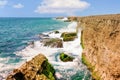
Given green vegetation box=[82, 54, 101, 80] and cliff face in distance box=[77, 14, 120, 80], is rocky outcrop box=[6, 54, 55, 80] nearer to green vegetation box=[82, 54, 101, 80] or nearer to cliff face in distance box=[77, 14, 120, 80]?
cliff face in distance box=[77, 14, 120, 80]

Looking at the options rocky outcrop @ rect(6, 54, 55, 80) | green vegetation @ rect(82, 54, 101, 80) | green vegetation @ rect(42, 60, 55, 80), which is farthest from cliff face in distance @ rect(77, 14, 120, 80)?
rocky outcrop @ rect(6, 54, 55, 80)

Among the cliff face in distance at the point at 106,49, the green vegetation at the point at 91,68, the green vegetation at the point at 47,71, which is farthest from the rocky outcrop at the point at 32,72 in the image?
the green vegetation at the point at 91,68

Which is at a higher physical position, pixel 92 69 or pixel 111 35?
pixel 111 35

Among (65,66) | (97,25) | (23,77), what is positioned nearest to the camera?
(23,77)

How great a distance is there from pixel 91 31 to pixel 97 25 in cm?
262

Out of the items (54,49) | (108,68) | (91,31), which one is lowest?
(54,49)

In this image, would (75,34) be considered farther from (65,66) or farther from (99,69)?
(99,69)

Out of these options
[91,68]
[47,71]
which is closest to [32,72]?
[47,71]

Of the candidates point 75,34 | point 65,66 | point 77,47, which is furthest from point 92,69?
point 75,34

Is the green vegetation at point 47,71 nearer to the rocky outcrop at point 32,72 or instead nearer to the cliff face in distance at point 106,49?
the rocky outcrop at point 32,72

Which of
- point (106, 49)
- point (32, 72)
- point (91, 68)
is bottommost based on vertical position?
point (91, 68)

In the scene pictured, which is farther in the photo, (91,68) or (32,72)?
(91,68)

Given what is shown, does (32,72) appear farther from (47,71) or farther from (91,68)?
(91,68)

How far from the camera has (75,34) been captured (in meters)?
63.2
